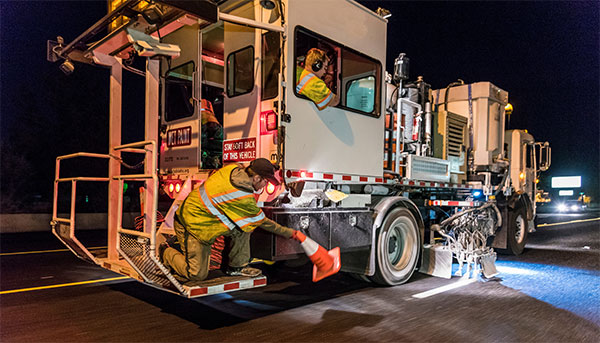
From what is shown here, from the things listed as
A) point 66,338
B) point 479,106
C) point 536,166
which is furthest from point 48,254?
point 536,166

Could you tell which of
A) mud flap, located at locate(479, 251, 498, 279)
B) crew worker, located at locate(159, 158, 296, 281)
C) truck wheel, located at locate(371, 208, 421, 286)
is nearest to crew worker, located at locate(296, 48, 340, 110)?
crew worker, located at locate(159, 158, 296, 281)

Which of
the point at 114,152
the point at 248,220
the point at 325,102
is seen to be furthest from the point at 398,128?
the point at 114,152

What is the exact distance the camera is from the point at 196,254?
14.3 feet

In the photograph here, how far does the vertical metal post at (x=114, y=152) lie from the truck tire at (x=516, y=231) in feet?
24.1

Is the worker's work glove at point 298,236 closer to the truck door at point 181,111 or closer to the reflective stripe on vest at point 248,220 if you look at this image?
the reflective stripe on vest at point 248,220

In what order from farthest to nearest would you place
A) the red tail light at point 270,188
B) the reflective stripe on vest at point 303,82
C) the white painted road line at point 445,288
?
1. the white painted road line at point 445,288
2. the reflective stripe on vest at point 303,82
3. the red tail light at point 270,188

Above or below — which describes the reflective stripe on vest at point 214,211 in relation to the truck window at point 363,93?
below

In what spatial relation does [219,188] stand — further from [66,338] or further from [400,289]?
[400,289]

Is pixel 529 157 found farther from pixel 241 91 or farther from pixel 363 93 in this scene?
pixel 241 91

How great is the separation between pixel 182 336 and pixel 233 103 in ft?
8.40

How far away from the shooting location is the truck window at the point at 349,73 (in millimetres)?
5145

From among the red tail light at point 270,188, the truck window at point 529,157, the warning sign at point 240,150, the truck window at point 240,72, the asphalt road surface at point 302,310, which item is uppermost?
the truck window at point 240,72

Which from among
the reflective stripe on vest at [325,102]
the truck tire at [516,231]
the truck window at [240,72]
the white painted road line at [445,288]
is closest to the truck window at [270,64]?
the truck window at [240,72]

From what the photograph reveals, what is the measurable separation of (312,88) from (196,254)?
80.1 inches
